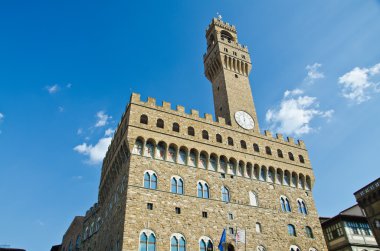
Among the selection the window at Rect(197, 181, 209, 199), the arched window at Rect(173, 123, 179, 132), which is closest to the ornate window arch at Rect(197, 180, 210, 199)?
the window at Rect(197, 181, 209, 199)

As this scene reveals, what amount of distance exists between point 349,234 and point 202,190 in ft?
63.8

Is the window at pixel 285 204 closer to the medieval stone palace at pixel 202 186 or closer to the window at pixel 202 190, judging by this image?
the medieval stone palace at pixel 202 186

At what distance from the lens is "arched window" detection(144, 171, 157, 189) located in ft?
88.5

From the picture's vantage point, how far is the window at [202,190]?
2875cm

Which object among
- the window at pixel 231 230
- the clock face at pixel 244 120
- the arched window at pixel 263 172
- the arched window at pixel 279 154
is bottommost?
the window at pixel 231 230

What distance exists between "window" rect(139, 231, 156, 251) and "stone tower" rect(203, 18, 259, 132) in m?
15.7

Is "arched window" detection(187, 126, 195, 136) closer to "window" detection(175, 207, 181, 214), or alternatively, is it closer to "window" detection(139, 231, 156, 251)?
"window" detection(175, 207, 181, 214)

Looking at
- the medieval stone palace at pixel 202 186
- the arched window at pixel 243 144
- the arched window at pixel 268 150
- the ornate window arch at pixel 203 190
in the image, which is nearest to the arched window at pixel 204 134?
the medieval stone palace at pixel 202 186

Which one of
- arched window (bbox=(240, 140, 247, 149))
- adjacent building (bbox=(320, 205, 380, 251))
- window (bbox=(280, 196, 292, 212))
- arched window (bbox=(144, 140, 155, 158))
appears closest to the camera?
arched window (bbox=(144, 140, 155, 158))

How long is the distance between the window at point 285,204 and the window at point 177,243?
1208cm

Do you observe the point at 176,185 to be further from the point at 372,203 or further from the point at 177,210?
the point at 372,203

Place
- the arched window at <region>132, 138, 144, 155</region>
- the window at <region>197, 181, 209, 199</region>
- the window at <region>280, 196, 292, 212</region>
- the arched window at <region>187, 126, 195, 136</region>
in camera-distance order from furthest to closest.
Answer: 1. the window at <region>280, 196, 292, 212</region>
2. the arched window at <region>187, 126, 195, 136</region>
3. the window at <region>197, 181, 209, 199</region>
4. the arched window at <region>132, 138, 144, 155</region>

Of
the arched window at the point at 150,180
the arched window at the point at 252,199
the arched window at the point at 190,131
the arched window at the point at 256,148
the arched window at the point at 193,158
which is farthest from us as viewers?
the arched window at the point at 256,148

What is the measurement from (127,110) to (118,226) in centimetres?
1088
